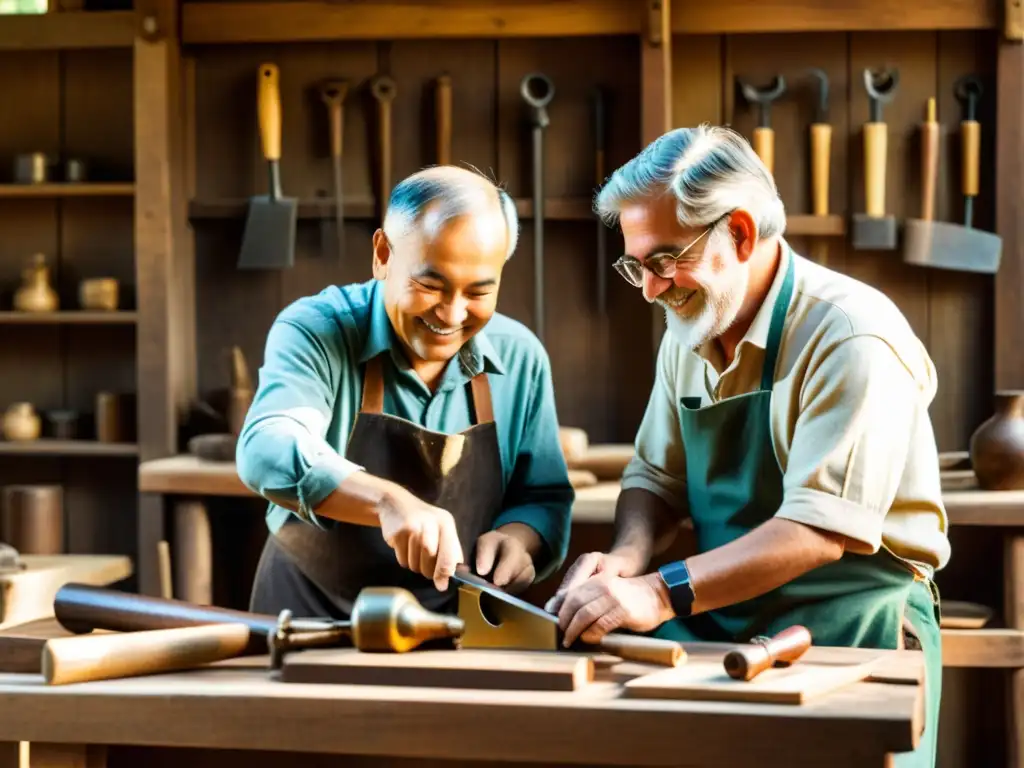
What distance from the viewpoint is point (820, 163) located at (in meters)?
4.41

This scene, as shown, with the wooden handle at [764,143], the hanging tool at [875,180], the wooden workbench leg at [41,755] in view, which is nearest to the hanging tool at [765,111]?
the wooden handle at [764,143]

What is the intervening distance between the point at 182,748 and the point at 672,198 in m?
1.21

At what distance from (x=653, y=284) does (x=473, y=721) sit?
89cm

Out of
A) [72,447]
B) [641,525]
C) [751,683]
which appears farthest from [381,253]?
[72,447]

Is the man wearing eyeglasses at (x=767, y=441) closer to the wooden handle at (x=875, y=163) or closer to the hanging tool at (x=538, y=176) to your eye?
the hanging tool at (x=538, y=176)

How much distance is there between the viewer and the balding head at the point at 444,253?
2.25 metres

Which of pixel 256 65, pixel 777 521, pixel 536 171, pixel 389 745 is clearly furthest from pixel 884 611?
pixel 256 65

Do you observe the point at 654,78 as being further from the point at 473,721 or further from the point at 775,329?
the point at 473,721

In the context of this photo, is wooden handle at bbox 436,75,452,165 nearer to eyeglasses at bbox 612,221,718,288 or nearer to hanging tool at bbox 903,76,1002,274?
hanging tool at bbox 903,76,1002,274

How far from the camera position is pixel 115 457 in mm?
4852

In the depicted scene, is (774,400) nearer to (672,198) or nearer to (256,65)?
(672,198)

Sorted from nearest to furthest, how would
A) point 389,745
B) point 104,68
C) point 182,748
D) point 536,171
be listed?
A: 1. point 389,745
2. point 182,748
3. point 536,171
4. point 104,68

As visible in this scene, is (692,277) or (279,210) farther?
(279,210)

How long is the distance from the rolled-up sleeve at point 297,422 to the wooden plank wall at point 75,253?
2.55 m
